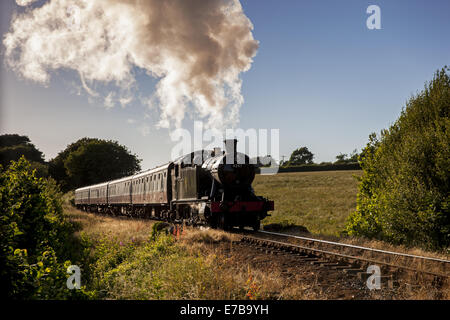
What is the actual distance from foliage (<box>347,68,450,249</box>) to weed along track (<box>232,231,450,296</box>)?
2.71 m

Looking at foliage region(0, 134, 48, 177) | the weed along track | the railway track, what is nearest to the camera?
the weed along track

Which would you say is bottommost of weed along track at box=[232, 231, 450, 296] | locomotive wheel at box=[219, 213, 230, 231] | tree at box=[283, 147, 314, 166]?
weed along track at box=[232, 231, 450, 296]

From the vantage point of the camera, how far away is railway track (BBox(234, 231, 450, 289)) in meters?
7.04

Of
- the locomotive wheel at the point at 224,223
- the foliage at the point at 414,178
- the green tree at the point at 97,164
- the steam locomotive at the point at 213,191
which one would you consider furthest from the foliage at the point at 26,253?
the green tree at the point at 97,164

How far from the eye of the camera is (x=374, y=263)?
26.4 ft

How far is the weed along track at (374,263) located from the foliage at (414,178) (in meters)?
2.71

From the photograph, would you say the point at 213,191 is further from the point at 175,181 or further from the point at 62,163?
the point at 62,163

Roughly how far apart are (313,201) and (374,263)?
24.6 meters

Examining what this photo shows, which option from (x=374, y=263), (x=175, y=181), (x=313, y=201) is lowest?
(x=374, y=263)

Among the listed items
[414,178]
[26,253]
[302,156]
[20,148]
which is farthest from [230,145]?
[302,156]

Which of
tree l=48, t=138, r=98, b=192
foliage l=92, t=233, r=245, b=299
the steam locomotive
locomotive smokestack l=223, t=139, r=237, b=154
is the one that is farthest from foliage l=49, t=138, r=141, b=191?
foliage l=92, t=233, r=245, b=299

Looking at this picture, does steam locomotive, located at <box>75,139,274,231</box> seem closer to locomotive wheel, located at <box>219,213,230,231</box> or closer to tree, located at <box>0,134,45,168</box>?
locomotive wheel, located at <box>219,213,230,231</box>

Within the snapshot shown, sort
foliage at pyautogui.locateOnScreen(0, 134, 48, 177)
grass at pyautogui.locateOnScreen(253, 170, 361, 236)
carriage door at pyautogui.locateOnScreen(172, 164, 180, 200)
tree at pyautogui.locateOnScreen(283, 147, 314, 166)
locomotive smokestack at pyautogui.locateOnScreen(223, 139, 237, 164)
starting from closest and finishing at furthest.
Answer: locomotive smokestack at pyautogui.locateOnScreen(223, 139, 237, 164) < carriage door at pyautogui.locateOnScreen(172, 164, 180, 200) < grass at pyautogui.locateOnScreen(253, 170, 361, 236) < foliage at pyautogui.locateOnScreen(0, 134, 48, 177) < tree at pyautogui.locateOnScreen(283, 147, 314, 166)
